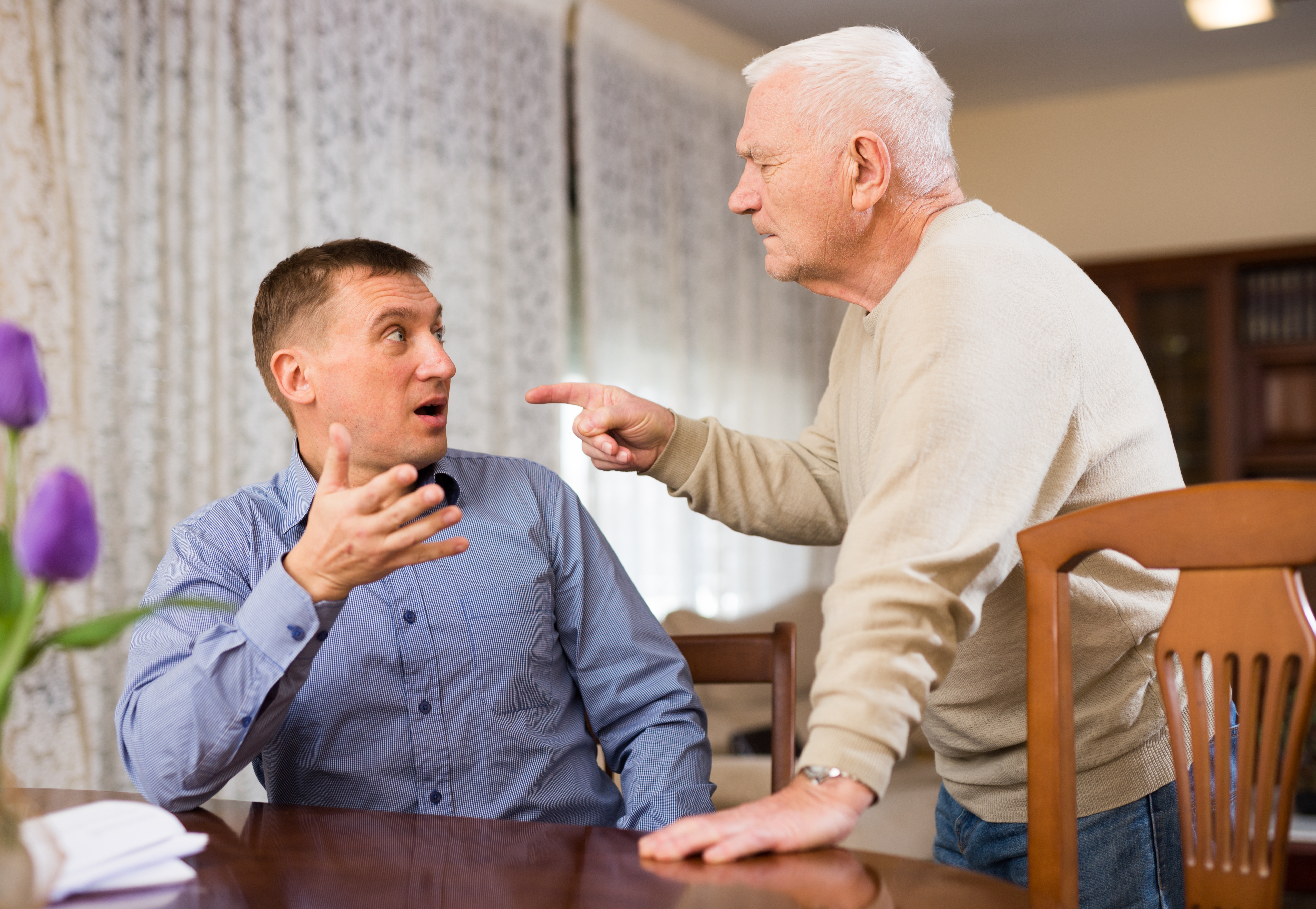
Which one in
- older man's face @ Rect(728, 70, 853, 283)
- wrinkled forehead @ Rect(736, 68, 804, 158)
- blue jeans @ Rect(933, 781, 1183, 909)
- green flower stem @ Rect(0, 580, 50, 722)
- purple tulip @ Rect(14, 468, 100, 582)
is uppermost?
wrinkled forehead @ Rect(736, 68, 804, 158)

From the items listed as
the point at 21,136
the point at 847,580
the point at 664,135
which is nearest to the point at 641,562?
the point at 664,135

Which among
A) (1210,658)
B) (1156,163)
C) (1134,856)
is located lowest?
(1134,856)

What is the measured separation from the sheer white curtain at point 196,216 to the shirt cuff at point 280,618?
149cm

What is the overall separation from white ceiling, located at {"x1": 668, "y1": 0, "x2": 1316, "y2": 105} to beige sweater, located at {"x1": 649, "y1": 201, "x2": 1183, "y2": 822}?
342cm

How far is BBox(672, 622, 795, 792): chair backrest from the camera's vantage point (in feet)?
4.79

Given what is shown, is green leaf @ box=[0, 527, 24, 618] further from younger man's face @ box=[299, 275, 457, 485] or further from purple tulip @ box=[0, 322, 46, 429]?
younger man's face @ box=[299, 275, 457, 485]

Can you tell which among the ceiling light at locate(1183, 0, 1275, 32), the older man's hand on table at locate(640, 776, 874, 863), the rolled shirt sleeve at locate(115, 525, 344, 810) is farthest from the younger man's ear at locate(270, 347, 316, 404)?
the ceiling light at locate(1183, 0, 1275, 32)

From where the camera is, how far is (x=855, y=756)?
35.3 inches

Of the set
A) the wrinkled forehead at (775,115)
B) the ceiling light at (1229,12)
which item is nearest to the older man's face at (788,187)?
the wrinkled forehead at (775,115)

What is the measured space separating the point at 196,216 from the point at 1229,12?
11.7ft

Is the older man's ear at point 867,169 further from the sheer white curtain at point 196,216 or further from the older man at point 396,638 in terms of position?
the sheer white curtain at point 196,216

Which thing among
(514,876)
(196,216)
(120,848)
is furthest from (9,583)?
(196,216)

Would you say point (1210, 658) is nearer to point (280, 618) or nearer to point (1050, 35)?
point (280, 618)

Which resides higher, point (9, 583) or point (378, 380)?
point (378, 380)
